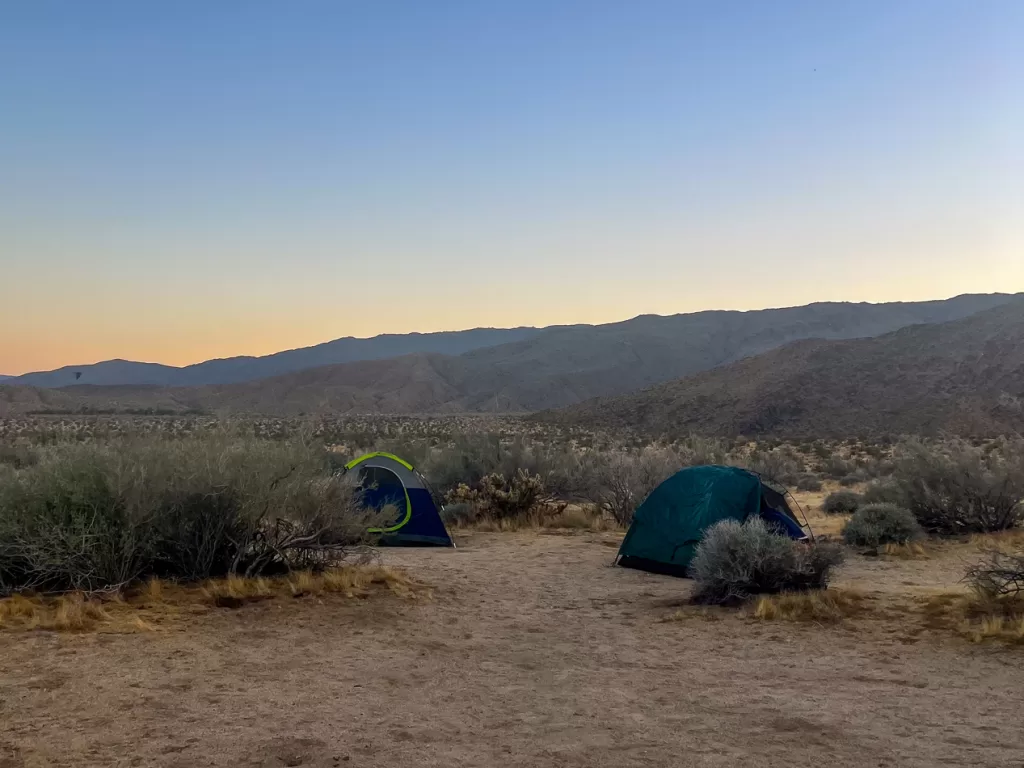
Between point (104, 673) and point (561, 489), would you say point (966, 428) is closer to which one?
point (561, 489)

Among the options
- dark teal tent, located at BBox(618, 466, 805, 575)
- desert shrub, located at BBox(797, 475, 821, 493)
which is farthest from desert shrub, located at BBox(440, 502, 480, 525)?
desert shrub, located at BBox(797, 475, 821, 493)

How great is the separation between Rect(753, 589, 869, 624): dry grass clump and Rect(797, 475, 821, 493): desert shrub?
1443 centimetres

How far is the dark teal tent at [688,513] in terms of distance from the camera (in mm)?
11438

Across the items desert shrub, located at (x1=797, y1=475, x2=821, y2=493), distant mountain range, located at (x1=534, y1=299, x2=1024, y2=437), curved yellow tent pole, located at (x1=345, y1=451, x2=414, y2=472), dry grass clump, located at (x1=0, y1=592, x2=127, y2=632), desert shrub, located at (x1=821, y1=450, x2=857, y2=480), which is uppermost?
distant mountain range, located at (x1=534, y1=299, x2=1024, y2=437)

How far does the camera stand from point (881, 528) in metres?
13.4

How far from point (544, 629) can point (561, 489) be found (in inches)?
425

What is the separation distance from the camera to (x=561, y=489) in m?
19.3

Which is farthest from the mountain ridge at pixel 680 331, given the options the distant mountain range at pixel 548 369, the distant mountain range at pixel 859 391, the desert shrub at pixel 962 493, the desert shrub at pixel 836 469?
the desert shrub at pixel 962 493

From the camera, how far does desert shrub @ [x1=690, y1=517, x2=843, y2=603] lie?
362 inches

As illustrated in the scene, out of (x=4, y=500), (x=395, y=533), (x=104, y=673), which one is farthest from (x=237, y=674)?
(x=395, y=533)

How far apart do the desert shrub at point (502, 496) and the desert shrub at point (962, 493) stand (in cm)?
696

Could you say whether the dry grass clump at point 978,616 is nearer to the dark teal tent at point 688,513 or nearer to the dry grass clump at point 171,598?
the dark teal tent at point 688,513

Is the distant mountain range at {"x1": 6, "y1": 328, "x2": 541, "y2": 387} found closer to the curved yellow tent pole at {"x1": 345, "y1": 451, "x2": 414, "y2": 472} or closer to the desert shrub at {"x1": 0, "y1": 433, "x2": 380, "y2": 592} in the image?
the curved yellow tent pole at {"x1": 345, "y1": 451, "x2": 414, "y2": 472}

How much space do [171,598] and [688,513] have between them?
6.80m
